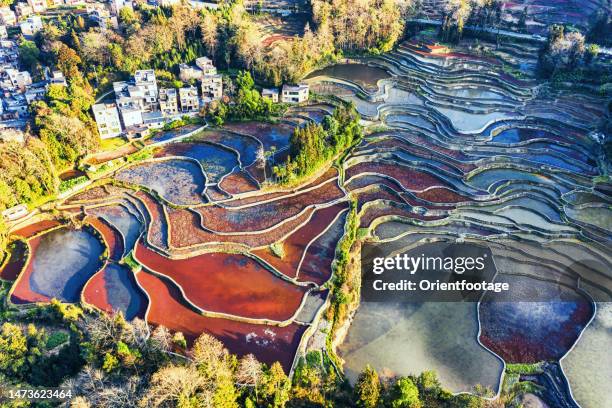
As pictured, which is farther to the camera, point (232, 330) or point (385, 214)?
point (385, 214)

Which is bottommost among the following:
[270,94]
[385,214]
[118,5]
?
[385,214]

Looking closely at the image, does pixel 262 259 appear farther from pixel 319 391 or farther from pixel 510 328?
pixel 510 328

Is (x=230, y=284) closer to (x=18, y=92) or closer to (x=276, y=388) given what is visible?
(x=276, y=388)

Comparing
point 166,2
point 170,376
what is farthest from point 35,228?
point 166,2

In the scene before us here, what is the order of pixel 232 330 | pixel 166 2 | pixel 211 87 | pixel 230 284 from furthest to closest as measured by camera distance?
pixel 166 2 < pixel 211 87 < pixel 230 284 < pixel 232 330

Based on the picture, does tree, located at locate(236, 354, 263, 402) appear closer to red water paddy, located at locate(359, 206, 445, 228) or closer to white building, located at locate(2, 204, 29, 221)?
red water paddy, located at locate(359, 206, 445, 228)

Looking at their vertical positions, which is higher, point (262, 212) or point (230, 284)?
point (262, 212)

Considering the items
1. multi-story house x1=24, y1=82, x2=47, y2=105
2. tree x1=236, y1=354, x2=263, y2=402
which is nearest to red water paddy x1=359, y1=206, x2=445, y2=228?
tree x1=236, y1=354, x2=263, y2=402
